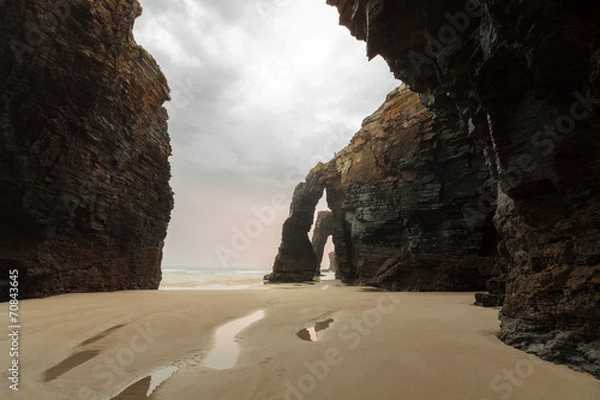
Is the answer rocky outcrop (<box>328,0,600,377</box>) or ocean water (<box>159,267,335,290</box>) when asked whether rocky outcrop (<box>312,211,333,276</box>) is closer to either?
ocean water (<box>159,267,335,290</box>)

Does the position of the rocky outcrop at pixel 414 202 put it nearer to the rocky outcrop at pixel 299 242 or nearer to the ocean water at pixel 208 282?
the rocky outcrop at pixel 299 242

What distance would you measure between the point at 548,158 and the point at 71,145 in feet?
43.9

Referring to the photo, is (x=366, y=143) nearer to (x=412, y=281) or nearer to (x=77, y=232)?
(x=412, y=281)

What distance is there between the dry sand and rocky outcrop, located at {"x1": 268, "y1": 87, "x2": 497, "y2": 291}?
954cm

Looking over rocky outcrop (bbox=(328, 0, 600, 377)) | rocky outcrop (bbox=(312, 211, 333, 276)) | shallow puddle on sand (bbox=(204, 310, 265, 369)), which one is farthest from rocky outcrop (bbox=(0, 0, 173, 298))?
rocky outcrop (bbox=(312, 211, 333, 276))

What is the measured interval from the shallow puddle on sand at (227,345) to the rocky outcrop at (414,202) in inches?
461

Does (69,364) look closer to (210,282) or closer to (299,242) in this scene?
(299,242)

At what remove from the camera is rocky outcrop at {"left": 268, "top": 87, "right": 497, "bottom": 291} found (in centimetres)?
1360

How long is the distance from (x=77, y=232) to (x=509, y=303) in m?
13.3

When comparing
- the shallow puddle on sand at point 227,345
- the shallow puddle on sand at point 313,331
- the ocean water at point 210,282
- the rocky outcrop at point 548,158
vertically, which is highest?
the rocky outcrop at point 548,158

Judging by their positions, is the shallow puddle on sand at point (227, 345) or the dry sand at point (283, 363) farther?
the shallow puddle on sand at point (227, 345)

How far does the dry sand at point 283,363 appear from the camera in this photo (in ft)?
8.26

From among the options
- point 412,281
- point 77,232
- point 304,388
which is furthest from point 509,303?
point 77,232

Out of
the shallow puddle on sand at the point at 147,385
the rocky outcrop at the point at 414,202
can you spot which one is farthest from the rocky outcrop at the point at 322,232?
the shallow puddle on sand at the point at 147,385
